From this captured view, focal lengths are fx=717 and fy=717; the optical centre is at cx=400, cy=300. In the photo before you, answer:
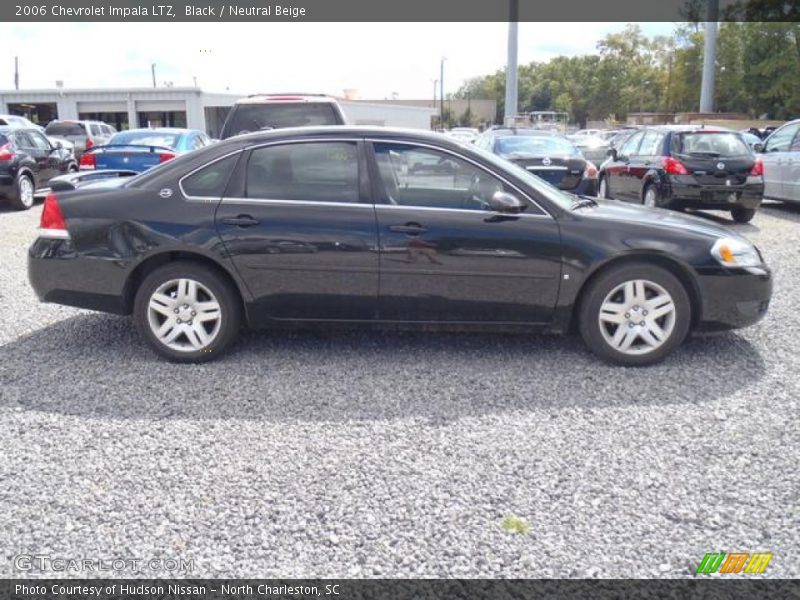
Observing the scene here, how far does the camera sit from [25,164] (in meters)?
13.5

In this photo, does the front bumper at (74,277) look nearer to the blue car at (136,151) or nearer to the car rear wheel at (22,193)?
the blue car at (136,151)

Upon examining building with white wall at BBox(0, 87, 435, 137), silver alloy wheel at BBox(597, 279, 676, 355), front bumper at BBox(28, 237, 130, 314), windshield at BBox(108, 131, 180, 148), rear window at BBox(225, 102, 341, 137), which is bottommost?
silver alloy wheel at BBox(597, 279, 676, 355)

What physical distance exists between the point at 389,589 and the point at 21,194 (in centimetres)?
1297

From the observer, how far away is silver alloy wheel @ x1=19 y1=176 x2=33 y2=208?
43.3 ft

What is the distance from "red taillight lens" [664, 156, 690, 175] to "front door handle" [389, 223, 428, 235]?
7.37 meters

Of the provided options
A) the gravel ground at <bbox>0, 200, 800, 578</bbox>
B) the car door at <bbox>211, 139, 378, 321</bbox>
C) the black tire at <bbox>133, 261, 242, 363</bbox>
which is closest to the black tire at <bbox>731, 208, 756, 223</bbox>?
the gravel ground at <bbox>0, 200, 800, 578</bbox>

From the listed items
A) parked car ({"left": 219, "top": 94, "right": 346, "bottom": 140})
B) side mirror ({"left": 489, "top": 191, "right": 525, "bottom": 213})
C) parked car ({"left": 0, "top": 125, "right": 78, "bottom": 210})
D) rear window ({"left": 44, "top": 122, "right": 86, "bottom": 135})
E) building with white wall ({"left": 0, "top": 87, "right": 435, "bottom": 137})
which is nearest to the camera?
side mirror ({"left": 489, "top": 191, "right": 525, "bottom": 213})

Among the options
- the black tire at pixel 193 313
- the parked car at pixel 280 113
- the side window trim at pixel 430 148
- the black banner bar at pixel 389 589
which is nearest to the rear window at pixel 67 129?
the parked car at pixel 280 113

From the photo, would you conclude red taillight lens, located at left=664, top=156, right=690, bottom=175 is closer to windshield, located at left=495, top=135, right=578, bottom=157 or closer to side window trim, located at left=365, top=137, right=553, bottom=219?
windshield, located at left=495, top=135, right=578, bottom=157

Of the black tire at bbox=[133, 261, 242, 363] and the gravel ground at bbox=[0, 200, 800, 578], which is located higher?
the black tire at bbox=[133, 261, 242, 363]

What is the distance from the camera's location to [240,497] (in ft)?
10.5

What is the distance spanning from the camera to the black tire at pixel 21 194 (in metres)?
13.0

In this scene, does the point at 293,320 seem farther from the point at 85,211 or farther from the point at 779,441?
the point at 779,441

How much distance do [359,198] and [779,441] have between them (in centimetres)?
286
